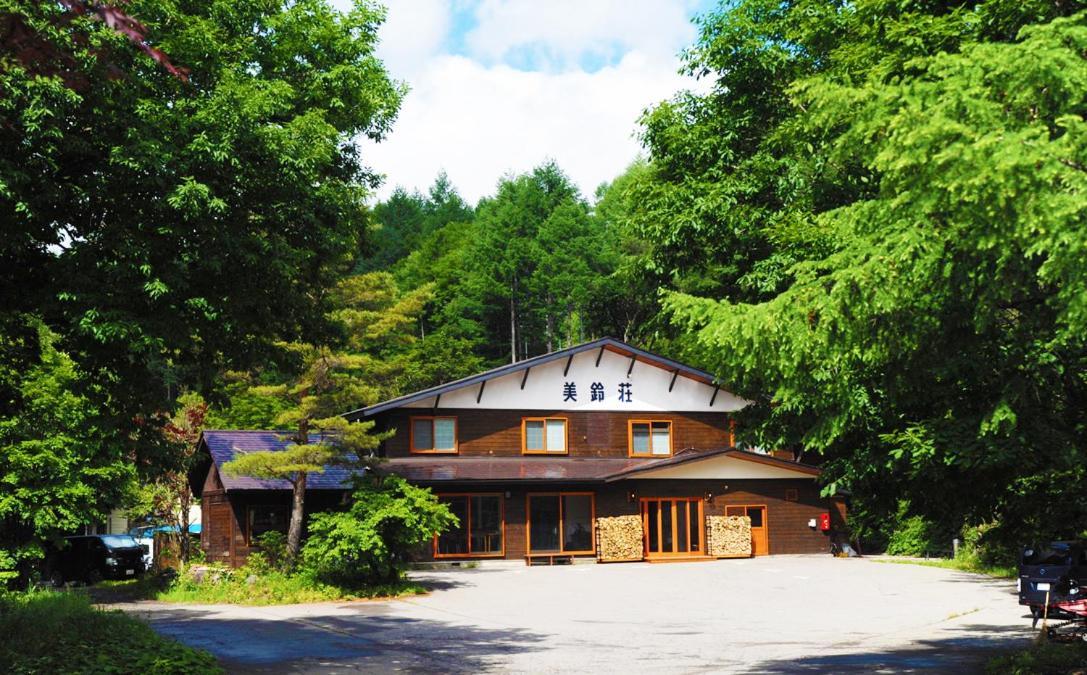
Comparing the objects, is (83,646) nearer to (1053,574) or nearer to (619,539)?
(1053,574)

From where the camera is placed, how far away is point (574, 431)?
37906mm

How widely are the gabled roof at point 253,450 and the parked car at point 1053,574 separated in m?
19.5

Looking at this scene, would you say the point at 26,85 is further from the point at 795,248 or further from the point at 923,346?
the point at 795,248

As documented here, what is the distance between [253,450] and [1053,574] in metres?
24.9

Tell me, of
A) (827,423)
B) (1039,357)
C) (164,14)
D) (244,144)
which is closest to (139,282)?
(244,144)

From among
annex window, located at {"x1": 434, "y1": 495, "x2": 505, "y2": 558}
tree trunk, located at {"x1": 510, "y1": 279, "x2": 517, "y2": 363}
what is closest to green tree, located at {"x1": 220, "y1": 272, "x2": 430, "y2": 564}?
annex window, located at {"x1": 434, "y1": 495, "x2": 505, "y2": 558}

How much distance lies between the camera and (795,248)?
55.7ft

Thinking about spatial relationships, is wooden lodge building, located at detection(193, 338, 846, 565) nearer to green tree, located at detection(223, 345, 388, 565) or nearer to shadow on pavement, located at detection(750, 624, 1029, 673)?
green tree, located at detection(223, 345, 388, 565)

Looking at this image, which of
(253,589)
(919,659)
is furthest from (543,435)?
(919,659)

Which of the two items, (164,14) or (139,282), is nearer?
(139,282)

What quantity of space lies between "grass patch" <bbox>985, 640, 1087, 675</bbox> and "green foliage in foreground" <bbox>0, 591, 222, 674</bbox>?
9.50 m

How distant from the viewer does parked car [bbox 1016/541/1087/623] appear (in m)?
15.7

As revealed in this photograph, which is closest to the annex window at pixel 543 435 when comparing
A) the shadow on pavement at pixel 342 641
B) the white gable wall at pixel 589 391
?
the white gable wall at pixel 589 391

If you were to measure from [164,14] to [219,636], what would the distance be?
10.5 m
